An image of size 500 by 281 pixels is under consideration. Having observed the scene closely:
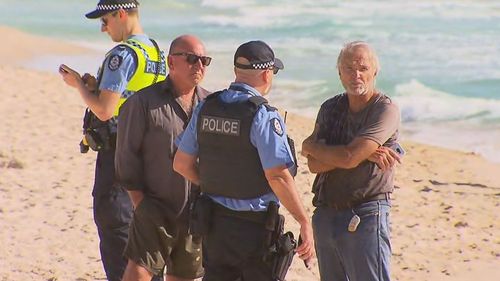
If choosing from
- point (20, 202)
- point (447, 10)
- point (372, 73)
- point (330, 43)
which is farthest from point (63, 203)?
point (447, 10)

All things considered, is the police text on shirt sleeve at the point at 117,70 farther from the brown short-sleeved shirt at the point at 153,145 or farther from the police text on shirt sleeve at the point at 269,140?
the police text on shirt sleeve at the point at 269,140

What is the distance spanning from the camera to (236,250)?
467cm

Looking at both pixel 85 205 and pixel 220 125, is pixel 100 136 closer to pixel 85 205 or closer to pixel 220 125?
pixel 220 125

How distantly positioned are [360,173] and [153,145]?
3.36 feet

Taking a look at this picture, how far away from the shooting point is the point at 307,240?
15.0ft

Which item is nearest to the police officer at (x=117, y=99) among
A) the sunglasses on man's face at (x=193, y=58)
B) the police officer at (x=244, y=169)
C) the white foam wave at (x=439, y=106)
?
the sunglasses on man's face at (x=193, y=58)

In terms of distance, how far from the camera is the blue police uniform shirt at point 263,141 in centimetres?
452

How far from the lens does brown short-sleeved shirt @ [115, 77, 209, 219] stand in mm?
5215

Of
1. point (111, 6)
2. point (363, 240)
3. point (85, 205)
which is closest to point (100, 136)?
point (111, 6)

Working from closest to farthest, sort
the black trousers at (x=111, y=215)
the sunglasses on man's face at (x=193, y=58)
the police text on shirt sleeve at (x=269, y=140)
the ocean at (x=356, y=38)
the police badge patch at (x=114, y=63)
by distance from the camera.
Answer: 1. the police text on shirt sleeve at (x=269, y=140)
2. the sunglasses on man's face at (x=193, y=58)
3. the police badge patch at (x=114, y=63)
4. the black trousers at (x=111, y=215)
5. the ocean at (x=356, y=38)

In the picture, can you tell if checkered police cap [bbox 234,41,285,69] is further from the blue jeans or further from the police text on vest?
the blue jeans

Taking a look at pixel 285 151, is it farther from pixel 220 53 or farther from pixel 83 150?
pixel 220 53

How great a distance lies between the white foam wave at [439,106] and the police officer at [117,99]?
41.8ft

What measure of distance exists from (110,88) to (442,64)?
19.8 metres
